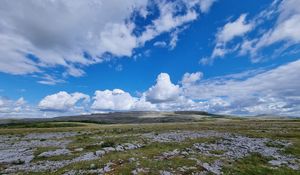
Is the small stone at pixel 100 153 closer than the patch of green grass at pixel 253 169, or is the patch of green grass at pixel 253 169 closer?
the patch of green grass at pixel 253 169

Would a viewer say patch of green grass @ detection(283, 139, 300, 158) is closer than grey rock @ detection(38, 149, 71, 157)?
No

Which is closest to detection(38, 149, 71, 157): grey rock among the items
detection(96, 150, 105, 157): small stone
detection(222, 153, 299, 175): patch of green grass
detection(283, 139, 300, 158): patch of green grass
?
detection(96, 150, 105, 157): small stone

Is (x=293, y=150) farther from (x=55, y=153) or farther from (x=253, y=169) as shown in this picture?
(x=55, y=153)

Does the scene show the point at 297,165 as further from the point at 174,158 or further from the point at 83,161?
the point at 83,161

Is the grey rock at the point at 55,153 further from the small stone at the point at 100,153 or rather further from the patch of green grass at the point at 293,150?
the patch of green grass at the point at 293,150

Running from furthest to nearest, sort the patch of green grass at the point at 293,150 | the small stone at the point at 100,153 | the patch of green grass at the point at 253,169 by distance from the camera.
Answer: the patch of green grass at the point at 293,150 → the small stone at the point at 100,153 → the patch of green grass at the point at 253,169

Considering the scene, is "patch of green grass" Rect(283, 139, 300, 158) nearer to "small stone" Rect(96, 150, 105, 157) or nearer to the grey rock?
"small stone" Rect(96, 150, 105, 157)

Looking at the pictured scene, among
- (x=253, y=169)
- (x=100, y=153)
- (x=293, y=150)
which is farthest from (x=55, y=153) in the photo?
(x=293, y=150)

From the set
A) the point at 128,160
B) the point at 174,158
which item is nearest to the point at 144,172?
the point at 128,160

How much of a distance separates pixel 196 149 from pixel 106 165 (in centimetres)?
1507

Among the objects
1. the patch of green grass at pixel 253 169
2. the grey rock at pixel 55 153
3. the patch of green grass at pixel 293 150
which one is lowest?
the patch of green grass at pixel 253 169

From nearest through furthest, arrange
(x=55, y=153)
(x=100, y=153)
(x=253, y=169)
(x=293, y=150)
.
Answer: (x=253, y=169)
(x=100, y=153)
(x=55, y=153)
(x=293, y=150)

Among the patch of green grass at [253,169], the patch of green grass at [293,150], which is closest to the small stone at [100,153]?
the patch of green grass at [253,169]

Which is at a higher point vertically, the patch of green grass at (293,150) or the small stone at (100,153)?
the small stone at (100,153)
